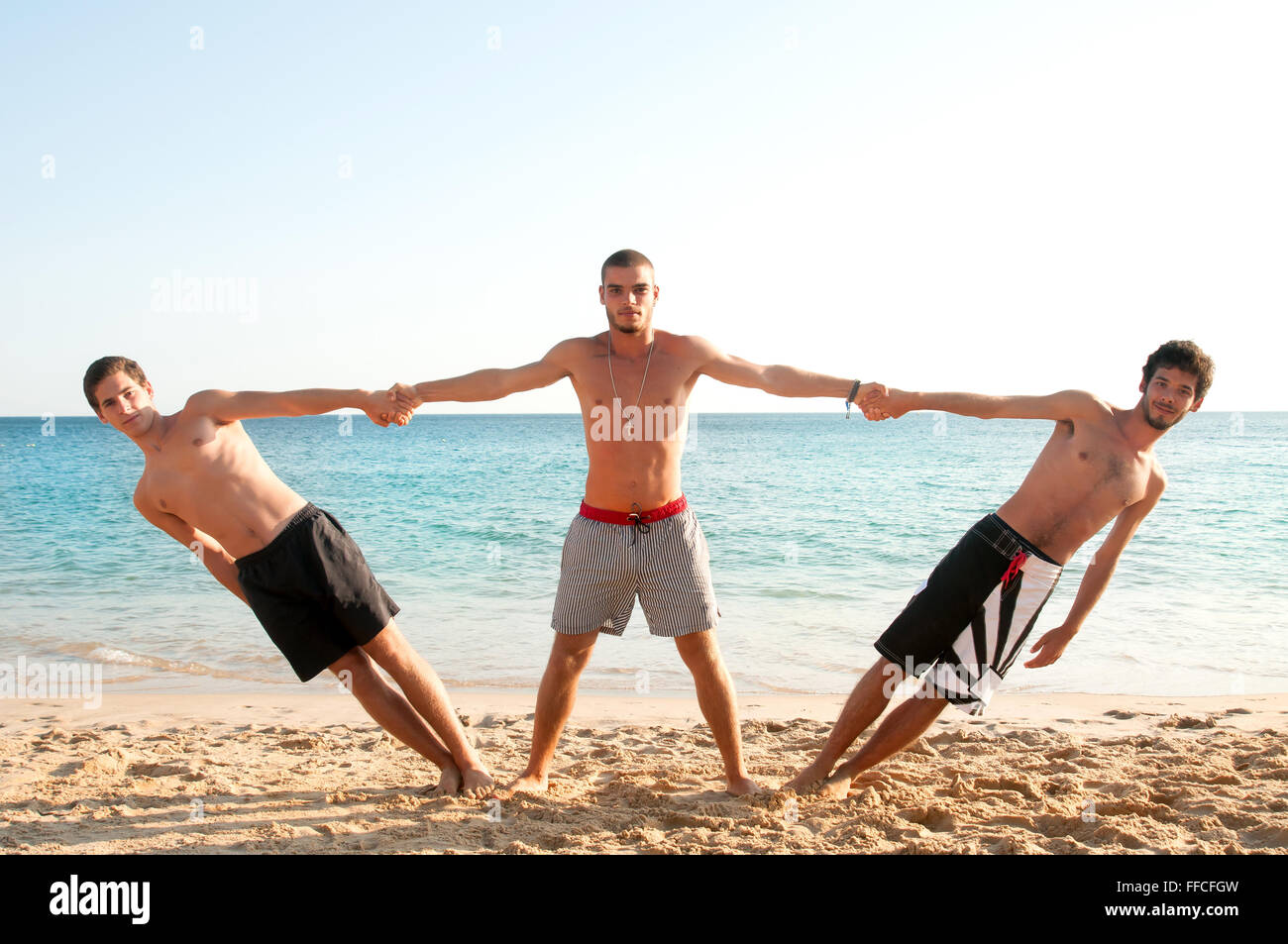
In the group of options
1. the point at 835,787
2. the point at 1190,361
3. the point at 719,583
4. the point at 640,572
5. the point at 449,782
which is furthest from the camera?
the point at 719,583

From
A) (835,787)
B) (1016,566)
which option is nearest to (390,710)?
(835,787)

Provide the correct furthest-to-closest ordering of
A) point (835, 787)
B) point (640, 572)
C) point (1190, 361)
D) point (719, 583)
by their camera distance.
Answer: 1. point (719, 583)
2. point (835, 787)
3. point (640, 572)
4. point (1190, 361)

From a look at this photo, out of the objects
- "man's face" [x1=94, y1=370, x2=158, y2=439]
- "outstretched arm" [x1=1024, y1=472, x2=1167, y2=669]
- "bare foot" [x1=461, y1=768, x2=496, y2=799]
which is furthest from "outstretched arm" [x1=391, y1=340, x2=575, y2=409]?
"outstretched arm" [x1=1024, y1=472, x2=1167, y2=669]

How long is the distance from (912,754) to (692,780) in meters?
1.28

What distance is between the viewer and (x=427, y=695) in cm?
417

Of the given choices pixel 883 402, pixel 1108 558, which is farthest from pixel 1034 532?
pixel 883 402

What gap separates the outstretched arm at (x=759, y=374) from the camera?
4.09m

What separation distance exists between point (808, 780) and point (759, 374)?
1907mm

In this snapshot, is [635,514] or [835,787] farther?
[835,787]

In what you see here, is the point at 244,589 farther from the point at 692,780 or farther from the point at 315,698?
the point at 315,698

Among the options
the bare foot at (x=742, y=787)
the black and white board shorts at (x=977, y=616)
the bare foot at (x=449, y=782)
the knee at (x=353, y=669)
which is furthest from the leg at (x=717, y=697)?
the knee at (x=353, y=669)

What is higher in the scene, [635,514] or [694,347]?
[694,347]

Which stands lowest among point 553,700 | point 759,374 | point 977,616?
point 553,700

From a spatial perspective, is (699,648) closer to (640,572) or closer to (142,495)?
(640,572)
